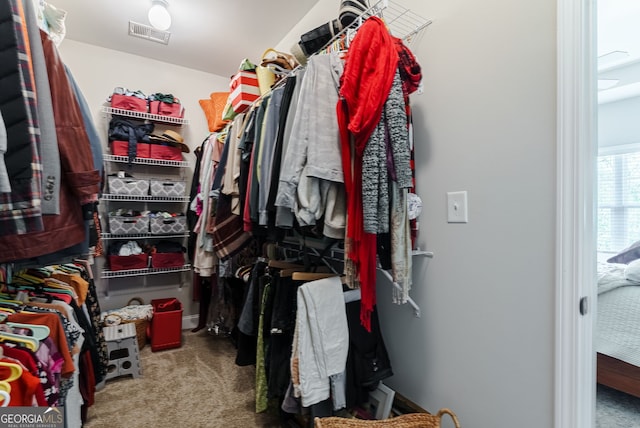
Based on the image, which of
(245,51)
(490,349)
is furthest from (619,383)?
(245,51)

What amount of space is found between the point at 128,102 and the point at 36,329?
2.35m

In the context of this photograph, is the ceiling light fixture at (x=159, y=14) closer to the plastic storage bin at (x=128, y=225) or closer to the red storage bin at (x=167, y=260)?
the plastic storage bin at (x=128, y=225)

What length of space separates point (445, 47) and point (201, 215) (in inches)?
73.6

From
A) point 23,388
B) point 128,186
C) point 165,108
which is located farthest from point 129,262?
point 23,388

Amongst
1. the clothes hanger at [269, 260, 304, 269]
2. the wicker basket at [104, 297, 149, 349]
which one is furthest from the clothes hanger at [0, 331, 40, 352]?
the wicker basket at [104, 297, 149, 349]

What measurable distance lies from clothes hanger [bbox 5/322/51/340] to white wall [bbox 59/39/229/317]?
220 cm

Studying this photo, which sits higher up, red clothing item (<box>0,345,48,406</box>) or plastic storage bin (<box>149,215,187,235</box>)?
plastic storage bin (<box>149,215,187,235</box>)

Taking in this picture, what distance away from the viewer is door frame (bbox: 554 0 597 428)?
3.02ft

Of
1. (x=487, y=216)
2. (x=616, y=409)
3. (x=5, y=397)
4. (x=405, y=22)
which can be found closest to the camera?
(x=5, y=397)

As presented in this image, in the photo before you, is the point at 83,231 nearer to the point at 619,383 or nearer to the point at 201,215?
the point at 201,215

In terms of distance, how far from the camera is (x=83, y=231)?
3.26 ft

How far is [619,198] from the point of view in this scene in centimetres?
387

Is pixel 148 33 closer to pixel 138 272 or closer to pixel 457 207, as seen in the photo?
pixel 138 272

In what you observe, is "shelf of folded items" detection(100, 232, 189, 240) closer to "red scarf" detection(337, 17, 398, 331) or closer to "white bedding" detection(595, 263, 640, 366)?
"red scarf" detection(337, 17, 398, 331)
